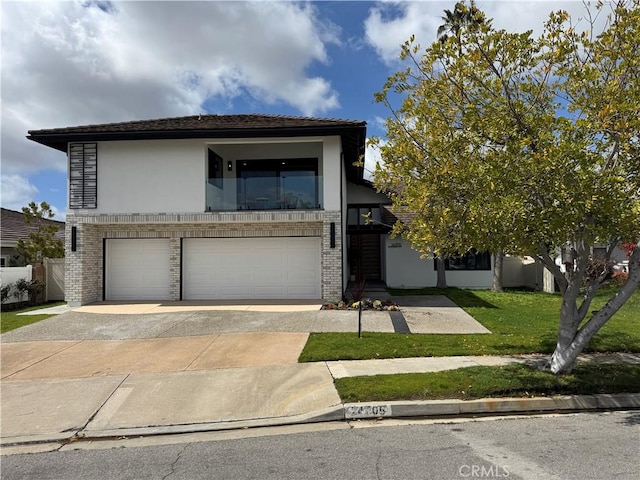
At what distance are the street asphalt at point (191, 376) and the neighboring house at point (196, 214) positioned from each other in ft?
10.3

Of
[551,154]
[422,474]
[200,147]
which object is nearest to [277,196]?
[200,147]

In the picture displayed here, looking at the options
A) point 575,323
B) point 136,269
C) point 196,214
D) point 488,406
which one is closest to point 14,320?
point 136,269

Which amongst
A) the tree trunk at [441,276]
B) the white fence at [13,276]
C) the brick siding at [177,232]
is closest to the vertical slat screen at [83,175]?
the brick siding at [177,232]

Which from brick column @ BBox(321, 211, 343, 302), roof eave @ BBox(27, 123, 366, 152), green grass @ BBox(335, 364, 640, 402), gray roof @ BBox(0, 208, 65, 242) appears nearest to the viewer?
green grass @ BBox(335, 364, 640, 402)

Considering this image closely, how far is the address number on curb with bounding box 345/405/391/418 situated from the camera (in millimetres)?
5660

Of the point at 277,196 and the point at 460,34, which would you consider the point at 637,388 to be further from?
the point at 277,196

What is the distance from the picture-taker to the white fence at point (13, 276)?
14.4 m

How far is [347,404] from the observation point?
5.80 metres

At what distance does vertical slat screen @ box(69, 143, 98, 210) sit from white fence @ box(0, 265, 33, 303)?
292 centimetres

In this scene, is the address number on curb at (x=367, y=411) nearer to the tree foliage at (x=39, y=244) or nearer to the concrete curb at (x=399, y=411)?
the concrete curb at (x=399, y=411)

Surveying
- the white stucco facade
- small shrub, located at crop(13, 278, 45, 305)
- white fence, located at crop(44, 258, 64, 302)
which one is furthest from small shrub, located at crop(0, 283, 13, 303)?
the white stucco facade

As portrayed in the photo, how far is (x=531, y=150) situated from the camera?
591 cm

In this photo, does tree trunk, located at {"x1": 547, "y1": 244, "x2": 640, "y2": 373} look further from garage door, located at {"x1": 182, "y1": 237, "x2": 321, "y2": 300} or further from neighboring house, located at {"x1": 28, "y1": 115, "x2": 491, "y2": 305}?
garage door, located at {"x1": 182, "y1": 237, "x2": 321, "y2": 300}

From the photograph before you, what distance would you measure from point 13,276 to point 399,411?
14.4 metres
